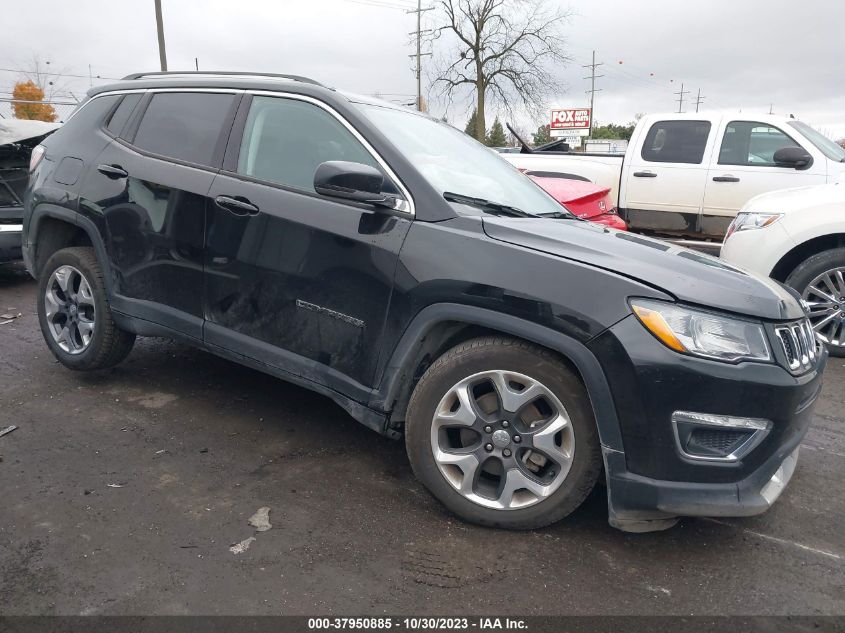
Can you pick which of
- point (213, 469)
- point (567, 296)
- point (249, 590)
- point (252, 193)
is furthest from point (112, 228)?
point (567, 296)

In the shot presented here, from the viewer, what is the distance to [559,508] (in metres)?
2.60

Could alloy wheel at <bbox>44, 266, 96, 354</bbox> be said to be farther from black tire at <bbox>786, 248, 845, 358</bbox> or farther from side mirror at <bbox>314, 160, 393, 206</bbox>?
black tire at <bbox>786, 248, 845, 358</bbox>

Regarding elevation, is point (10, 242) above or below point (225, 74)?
below

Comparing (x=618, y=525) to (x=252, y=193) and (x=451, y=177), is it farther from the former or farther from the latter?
(x=252, y=193)

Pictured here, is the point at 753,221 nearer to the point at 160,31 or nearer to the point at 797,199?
the point at 797,199

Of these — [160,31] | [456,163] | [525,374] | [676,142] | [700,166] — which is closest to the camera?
[525,374]

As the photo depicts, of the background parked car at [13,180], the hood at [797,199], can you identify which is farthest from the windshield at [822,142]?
the background parked car at [13,180]

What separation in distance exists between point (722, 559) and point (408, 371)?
→ 1.44 meters

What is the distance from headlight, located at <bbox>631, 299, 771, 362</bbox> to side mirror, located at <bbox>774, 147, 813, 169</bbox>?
533cm

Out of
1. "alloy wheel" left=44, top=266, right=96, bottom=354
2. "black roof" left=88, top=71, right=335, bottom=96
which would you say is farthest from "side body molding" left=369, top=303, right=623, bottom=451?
"alloy wheel" left=44, top=266, right=96, bottom=354

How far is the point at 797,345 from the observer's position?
101 inches

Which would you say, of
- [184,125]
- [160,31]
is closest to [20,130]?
[184,125]

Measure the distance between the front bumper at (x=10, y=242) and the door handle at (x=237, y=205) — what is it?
4523mm

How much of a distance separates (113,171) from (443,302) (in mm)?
2273
